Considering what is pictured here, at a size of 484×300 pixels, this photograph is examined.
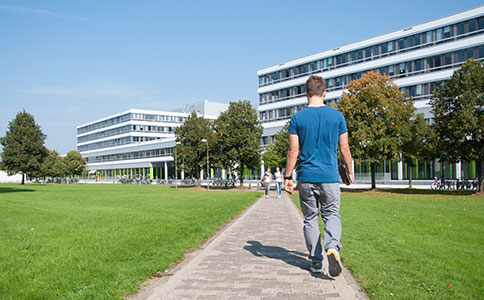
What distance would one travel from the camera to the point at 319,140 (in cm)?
480

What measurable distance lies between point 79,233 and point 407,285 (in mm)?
6644

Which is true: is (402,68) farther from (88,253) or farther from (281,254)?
(88,253)

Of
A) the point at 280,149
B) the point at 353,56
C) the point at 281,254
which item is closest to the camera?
the point at 281,254

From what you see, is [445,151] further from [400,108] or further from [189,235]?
[189,235]

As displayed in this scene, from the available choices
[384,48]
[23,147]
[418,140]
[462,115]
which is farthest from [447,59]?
[23,147]

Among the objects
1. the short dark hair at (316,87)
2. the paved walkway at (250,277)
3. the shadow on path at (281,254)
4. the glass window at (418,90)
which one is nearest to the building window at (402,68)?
the glass window at (418,90)

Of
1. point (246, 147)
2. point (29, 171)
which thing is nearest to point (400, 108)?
point (246, 147)

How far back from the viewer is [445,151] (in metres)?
24.8

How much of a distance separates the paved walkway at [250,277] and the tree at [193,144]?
35.6 meters

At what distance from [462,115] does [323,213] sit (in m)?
21.8

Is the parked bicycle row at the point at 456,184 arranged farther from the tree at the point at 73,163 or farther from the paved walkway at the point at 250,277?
the tree at the point at 73,163

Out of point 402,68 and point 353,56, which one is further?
point 353,56

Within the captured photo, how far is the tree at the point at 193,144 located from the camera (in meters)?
43.3

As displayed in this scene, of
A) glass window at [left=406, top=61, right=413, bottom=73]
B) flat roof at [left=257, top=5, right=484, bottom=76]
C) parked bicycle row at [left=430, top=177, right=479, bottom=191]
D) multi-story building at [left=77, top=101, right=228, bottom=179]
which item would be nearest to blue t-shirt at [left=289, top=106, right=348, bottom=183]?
parked bicycle row at [left=430, top=177, right=479, bottom=191]
